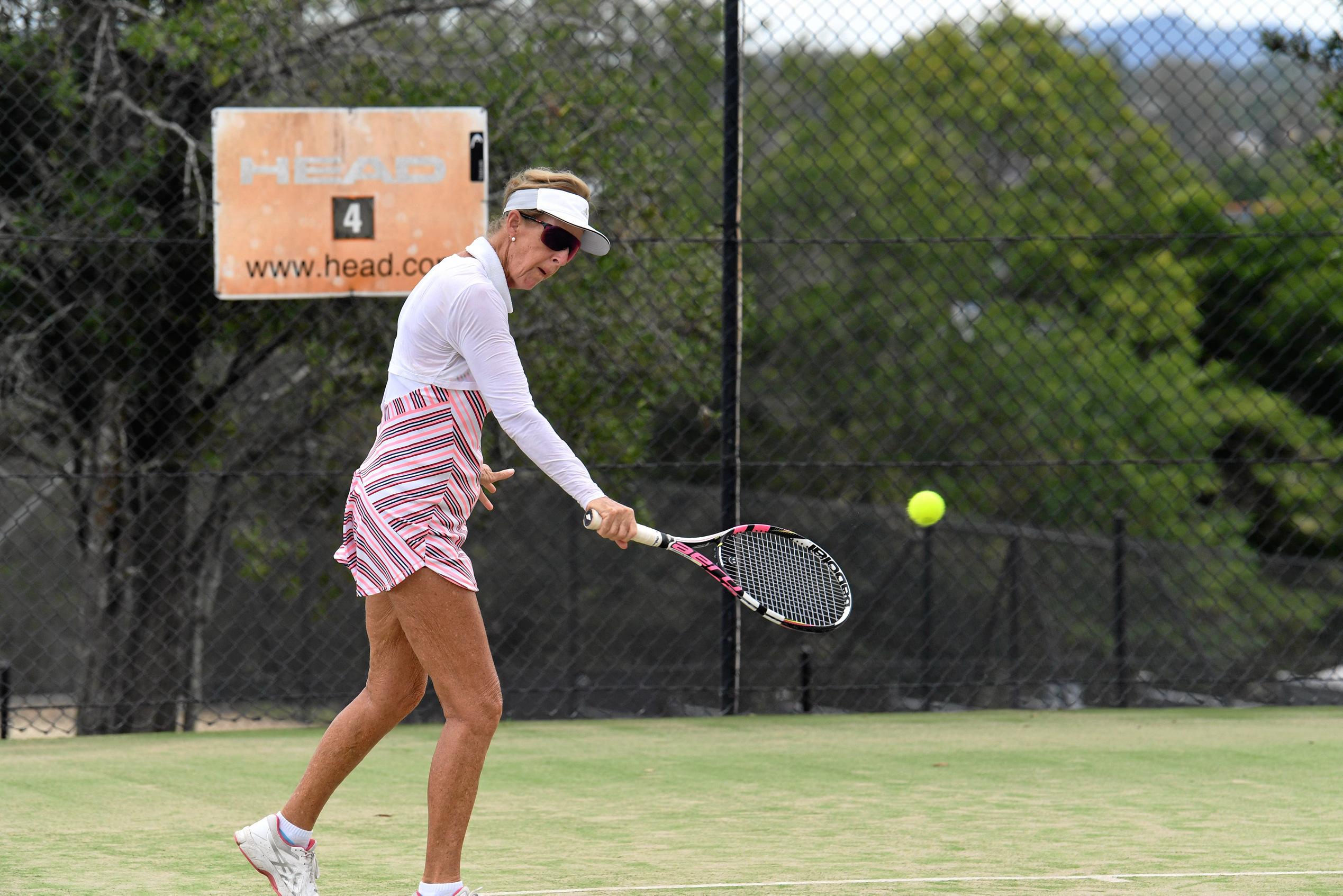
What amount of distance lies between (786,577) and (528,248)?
102 centimetres

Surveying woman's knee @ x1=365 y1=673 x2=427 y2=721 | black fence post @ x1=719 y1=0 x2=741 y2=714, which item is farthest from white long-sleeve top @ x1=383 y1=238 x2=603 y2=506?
black fence post @ x1=719 y1=0 x2=741 y2=714

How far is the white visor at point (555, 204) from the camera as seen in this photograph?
3668 mm

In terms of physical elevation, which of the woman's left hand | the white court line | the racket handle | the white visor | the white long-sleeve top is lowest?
the white court line

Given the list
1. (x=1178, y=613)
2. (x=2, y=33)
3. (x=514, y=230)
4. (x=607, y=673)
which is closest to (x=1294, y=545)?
(x=1178, y=613)

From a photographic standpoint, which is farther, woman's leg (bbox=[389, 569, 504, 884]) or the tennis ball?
the tennis ball

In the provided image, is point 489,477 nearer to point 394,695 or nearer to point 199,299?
point 394,695

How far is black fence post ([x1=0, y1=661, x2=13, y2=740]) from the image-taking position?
691 cm

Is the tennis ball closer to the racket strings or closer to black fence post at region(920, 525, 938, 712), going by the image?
the racket strings

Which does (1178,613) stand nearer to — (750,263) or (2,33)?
(2,33)

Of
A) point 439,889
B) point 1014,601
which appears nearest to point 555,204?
point 439,889

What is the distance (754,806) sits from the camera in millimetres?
5215

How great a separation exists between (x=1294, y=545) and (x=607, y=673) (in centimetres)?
1049

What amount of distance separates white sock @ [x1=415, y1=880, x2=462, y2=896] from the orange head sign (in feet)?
12.5

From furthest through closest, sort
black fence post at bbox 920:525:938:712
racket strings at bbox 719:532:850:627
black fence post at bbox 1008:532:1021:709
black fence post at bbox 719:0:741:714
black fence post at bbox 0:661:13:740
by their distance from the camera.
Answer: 1. black fence post at bbox 1008:532:1021:709
2. black fence post at bbox 920:525:938:712
3. black fence post at bbox 719:0:741:714
4. black fence post at bbox 0:661:13:740
5. racket strings at bbox 719:532:850:627
